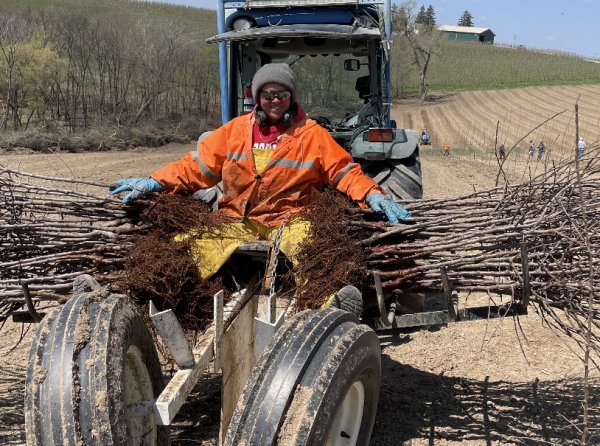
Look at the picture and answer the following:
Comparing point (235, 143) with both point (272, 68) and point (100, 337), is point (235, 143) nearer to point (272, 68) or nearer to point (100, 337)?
point (272, 68)

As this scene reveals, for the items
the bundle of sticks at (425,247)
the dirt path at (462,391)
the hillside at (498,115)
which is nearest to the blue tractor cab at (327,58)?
the dirt path at (462,391)

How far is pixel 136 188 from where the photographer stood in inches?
121

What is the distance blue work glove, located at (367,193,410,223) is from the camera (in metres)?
2.92

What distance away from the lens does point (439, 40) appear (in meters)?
45.2

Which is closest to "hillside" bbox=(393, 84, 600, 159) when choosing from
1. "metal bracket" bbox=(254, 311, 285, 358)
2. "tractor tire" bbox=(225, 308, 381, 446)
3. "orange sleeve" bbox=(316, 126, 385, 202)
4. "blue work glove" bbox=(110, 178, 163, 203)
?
"orange sleeve" bbox=(316, 126, 385, 202)

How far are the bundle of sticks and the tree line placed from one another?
1692cm

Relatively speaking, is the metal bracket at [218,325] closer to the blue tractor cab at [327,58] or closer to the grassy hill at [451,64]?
the blue tractor cab at [327,58]

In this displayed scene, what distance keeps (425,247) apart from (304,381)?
3.53ft

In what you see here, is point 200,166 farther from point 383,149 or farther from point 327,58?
point 327,58

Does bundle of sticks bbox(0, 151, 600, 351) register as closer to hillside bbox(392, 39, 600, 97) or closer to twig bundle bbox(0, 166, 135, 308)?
twig bundle bbox(0, 166, 135, 308)

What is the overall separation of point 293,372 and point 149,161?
1324 cm

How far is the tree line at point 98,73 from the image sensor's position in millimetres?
20062

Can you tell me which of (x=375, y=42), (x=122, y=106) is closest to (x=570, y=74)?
(x=122, y=106)

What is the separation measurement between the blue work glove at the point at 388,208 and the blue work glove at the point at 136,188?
1083 millimetres
